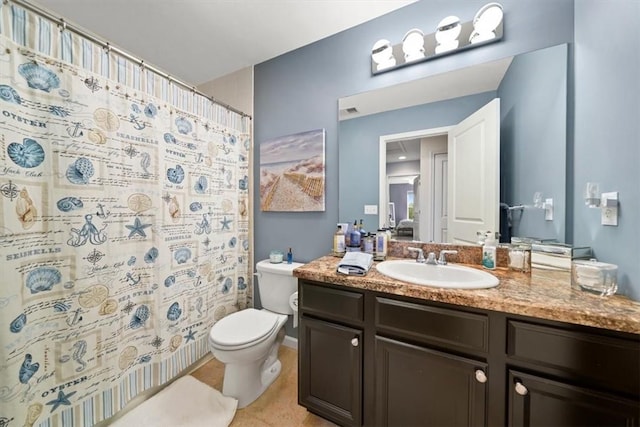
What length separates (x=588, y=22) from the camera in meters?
1.05

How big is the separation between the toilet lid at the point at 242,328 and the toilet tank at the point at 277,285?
159mm

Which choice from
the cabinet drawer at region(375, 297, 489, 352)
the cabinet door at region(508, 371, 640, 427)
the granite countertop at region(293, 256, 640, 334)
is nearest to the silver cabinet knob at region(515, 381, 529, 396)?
the cabinet door at region(508, 371, 640, 427)

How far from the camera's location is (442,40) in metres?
1.39

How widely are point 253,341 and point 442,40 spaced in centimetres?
208

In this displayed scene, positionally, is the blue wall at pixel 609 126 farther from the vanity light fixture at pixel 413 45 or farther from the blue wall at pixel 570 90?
the vanity light fixture at pixel 413 45

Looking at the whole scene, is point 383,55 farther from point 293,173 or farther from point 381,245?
point 381,245

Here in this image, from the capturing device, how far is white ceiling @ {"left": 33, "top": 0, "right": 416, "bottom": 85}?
1478mm

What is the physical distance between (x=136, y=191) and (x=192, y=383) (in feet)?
4.26

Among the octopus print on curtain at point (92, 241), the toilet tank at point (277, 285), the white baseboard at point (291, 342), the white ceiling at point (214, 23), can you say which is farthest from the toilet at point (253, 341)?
the white ceiling at point (214, 23)

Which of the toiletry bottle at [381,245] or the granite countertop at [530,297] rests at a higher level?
the toiletry bottle at [381,245]

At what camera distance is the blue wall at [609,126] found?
81 centimetres

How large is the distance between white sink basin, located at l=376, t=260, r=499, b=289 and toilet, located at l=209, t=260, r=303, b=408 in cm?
79

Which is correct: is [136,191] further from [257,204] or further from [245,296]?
[245,296]

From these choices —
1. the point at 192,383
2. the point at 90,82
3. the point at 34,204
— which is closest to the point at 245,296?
the point at 192,383
